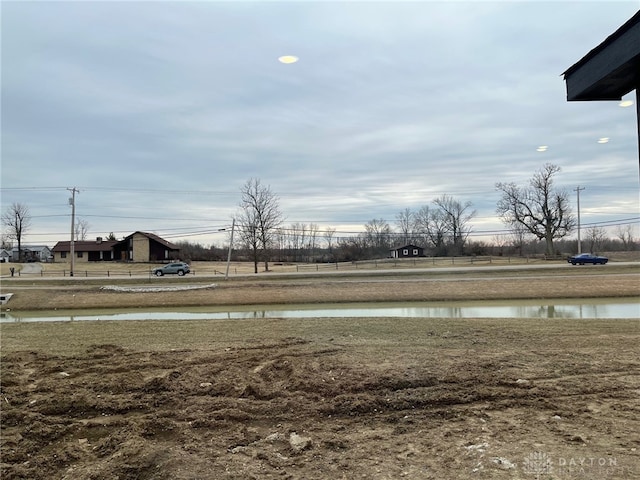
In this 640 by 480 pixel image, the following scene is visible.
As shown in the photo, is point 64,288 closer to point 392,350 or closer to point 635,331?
point 392,350

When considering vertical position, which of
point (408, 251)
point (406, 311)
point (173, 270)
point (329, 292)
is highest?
point (408, 251)

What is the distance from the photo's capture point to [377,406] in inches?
185

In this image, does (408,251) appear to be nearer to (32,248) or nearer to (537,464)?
(32,248)

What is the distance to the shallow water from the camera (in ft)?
59.7

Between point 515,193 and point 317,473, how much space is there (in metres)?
70.6

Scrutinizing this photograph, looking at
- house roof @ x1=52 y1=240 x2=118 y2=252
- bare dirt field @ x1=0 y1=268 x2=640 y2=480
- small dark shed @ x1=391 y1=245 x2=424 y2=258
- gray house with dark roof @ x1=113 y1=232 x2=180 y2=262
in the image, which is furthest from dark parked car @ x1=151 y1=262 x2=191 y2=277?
small dark shed @ x1=391 y1=245 x2=424 y2=258

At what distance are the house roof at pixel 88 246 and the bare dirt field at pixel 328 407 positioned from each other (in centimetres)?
7196

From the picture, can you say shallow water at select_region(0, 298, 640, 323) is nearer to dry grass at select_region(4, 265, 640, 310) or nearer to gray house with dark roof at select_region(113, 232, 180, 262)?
dry grass at select_region(4, 265, 640, 310)

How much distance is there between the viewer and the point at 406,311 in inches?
822

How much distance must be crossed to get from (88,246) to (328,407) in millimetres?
81350

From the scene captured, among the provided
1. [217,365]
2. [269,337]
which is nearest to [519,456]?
[217,365]

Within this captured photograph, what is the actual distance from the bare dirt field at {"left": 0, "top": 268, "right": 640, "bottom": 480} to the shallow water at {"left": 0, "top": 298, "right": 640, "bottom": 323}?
9.17 meters

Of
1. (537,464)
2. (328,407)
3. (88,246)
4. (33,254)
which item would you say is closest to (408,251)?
(88,246)

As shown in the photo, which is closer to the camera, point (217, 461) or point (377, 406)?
point (217, 461)
